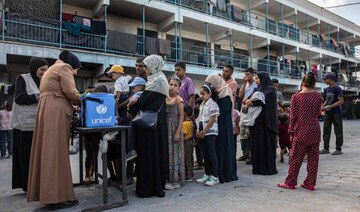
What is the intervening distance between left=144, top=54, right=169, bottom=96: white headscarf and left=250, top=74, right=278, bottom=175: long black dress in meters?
1.81

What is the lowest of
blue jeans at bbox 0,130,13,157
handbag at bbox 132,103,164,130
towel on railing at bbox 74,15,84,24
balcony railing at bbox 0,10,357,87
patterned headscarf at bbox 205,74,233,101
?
blue jeans at bbox 0,130,13,157

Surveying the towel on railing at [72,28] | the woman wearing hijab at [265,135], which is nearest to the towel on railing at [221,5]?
the towel on railing at [72,28]

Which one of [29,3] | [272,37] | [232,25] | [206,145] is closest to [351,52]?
[272,37]

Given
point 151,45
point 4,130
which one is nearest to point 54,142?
point 4,130

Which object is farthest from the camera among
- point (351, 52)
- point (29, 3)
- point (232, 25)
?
point (351, 52)

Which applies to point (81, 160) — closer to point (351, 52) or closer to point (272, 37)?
point (272, 37)

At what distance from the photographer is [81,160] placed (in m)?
4.67

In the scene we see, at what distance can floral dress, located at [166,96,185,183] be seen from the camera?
4.21 m

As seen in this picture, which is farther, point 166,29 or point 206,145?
point 166,29

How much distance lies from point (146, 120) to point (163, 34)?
13.4 metres

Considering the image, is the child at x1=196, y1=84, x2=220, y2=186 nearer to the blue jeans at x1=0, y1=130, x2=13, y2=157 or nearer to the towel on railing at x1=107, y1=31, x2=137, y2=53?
the blue jeans at x1=0, y1=130, x2=13, y2=157

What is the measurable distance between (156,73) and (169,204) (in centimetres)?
163

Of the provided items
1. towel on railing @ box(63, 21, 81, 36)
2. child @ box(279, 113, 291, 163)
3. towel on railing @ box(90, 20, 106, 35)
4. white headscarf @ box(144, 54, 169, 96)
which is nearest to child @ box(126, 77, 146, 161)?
white headscarf @ box(144, 54, 169, 96)

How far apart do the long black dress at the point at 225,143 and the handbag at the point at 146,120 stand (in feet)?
4.04
